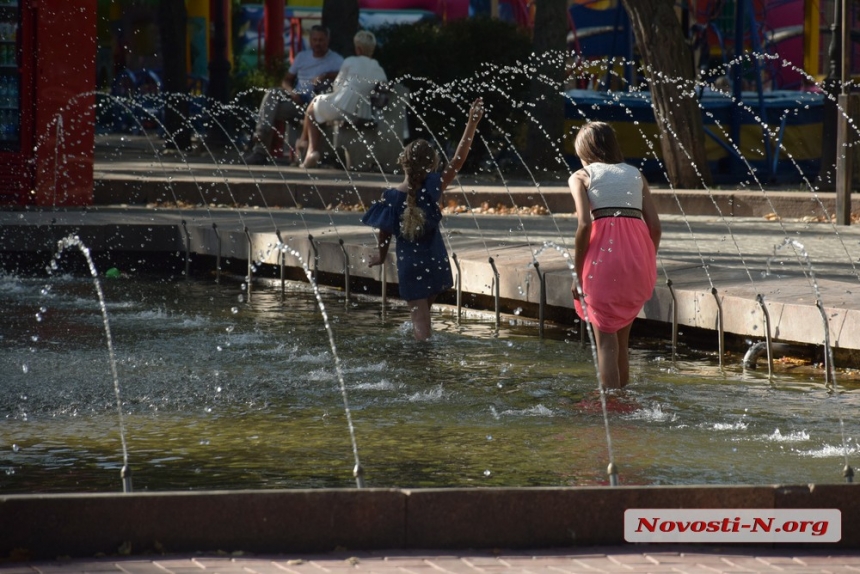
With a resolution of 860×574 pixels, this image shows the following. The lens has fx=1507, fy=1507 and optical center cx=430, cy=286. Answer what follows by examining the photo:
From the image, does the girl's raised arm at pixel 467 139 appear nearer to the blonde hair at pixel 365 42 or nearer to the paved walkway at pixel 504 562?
the paved walkway at pixel 504 562

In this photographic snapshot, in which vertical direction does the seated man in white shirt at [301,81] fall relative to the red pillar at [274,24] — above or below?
below

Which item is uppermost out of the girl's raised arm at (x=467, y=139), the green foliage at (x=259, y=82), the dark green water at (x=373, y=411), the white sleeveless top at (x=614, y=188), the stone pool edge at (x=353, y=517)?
the green foliage at (x=259, y=82)

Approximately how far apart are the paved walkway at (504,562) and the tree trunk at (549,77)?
14.3 metres

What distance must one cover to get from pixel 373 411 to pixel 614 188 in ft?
4.97

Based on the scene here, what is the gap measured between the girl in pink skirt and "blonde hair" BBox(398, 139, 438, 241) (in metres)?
1.65

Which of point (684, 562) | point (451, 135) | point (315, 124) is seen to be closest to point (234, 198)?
point (315, 124)

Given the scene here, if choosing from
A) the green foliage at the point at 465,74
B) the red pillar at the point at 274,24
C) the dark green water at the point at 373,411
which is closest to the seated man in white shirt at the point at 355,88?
the green foliage at the point at 465,74

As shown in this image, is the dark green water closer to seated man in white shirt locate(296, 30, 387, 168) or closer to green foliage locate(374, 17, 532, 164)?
seated man in white shirt locate(296, 30, 387, 168)

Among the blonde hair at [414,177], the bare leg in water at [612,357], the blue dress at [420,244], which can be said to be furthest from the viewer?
the blue dress at [420,244]

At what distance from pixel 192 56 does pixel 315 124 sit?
1762 centimetres

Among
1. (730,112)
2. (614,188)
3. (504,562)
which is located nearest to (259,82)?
(730,112)

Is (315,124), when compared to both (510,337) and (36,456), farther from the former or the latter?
(36,456)

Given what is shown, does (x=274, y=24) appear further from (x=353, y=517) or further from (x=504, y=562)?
(x=504, y=562)

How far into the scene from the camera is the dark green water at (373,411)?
5.67 metres
